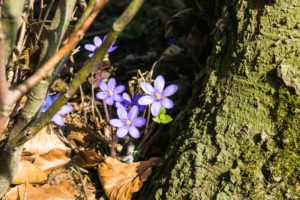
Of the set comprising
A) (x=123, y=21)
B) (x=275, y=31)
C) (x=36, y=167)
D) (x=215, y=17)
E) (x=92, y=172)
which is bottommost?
(x=92, y=172)

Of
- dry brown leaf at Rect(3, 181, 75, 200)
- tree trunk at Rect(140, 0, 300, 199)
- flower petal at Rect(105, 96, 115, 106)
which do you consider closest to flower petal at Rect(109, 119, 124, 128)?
flower petal at Rect(105, 96, 115, 106)

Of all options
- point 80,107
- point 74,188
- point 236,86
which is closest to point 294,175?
point 236,86

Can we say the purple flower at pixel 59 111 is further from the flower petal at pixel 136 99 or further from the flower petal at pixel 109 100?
the flower petal at pixel 136 99

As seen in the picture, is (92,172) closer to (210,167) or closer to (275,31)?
(210,167)

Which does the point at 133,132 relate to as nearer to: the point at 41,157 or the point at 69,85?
the point at 41,157

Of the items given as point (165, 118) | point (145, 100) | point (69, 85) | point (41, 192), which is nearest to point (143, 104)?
point (145, 100)

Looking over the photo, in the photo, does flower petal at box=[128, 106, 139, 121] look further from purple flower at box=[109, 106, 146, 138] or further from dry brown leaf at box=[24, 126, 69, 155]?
dry brown leaf at box=[24, 126, 69, 155]

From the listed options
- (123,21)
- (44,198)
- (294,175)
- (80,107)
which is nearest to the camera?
(123,21)
